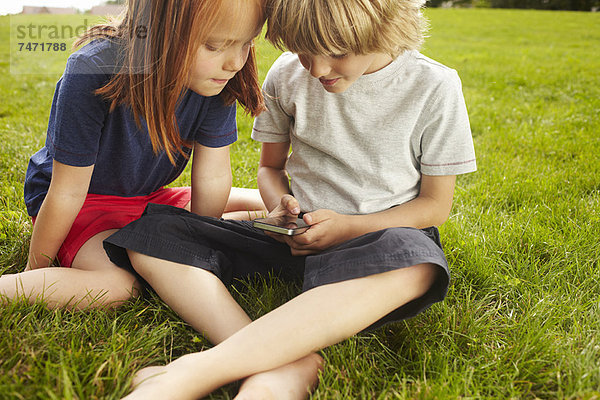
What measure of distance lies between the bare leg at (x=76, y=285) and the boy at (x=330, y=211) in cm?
Answer: 8

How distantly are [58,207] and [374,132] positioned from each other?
3.33 ft

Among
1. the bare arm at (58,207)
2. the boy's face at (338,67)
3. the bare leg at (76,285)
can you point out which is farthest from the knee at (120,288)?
the boy's face at (338,67)

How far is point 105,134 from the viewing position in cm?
173

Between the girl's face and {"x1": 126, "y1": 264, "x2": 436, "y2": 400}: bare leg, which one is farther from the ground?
the girl's face

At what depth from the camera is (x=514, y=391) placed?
1285 millimetres

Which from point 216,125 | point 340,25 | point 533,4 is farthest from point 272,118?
point 533,4

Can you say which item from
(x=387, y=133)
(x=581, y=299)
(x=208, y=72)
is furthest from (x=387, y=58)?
(x=581, y=299)

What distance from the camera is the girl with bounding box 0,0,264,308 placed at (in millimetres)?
1494

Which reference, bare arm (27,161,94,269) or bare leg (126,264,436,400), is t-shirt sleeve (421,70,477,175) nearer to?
bare leg (126,264,436,400)

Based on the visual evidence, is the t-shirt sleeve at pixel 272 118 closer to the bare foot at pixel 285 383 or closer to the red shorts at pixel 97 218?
the red shorts at pixel 97 218

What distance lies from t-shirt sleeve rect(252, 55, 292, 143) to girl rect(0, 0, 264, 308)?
0.08 metres

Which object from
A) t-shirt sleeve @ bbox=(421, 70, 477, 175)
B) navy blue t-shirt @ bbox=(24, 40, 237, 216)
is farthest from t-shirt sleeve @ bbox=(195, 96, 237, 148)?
t-shirt sleeve @ bbox=(421, 70, 477, 175)

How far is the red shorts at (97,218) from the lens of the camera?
71.2 inches

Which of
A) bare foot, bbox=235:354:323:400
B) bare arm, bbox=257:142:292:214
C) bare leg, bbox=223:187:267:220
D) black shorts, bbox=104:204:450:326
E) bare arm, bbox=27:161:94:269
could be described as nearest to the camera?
bare foot, bbox=235:354:323:400
